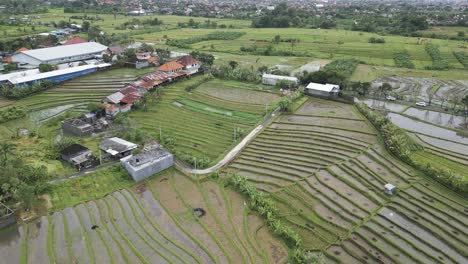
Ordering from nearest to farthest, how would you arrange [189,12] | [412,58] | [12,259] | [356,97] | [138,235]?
[12,259]
[138,235]
[356,97]
[412,58]
[189,12]

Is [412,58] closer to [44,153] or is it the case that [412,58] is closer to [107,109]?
[107,109]

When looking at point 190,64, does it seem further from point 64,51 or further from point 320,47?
point 320,47

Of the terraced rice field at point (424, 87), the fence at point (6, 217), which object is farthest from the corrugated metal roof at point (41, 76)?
the terraced rice field at point (424, 87)

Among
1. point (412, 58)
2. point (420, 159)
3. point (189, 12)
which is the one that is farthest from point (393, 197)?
point (189, 12)

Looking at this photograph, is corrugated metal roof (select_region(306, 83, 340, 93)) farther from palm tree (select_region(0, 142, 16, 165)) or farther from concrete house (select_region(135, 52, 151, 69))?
palm tree (select_region(0, 142, 16, 165))

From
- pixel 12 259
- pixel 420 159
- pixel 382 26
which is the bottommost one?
pixel 12 259

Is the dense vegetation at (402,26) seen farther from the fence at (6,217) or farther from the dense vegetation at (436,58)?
the fence at (6,217)

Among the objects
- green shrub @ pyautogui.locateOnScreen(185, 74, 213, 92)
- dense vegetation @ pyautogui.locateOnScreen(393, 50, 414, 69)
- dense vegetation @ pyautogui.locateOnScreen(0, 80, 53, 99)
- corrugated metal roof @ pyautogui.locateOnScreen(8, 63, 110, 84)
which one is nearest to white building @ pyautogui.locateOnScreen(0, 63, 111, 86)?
corrugated metal roof @ pyautogui.locateOnScreen(8, 63, 110, 84)
